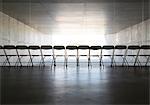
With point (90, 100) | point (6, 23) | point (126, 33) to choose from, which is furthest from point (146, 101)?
point (126, 33)

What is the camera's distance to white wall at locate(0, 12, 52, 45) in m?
12.8

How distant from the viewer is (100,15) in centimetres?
1315

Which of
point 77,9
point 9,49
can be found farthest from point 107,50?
point 9,49

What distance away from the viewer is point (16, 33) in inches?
585

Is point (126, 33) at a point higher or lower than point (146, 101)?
higher

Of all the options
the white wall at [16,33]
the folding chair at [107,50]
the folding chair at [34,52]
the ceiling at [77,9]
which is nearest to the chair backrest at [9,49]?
the white wall at [16,33]

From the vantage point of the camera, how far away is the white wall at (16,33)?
12.8m

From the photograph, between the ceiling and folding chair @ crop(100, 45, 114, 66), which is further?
folding chair @ crop(100, 45, 114, 66)

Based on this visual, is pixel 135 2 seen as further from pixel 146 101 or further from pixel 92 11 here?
pixel 146 101

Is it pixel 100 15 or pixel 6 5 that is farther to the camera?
pixel 100 15

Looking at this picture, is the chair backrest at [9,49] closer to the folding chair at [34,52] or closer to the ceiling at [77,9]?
the folding chair at [34,52]

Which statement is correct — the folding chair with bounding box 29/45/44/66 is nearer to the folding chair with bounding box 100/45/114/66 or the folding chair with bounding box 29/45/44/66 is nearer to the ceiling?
the ceiling

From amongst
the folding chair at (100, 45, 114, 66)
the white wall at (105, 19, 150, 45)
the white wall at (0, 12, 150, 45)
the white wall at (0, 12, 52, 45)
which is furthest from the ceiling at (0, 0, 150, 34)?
the folding chair at (100, 45, 114, 66)

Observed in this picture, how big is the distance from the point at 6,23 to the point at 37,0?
3.98 meters
